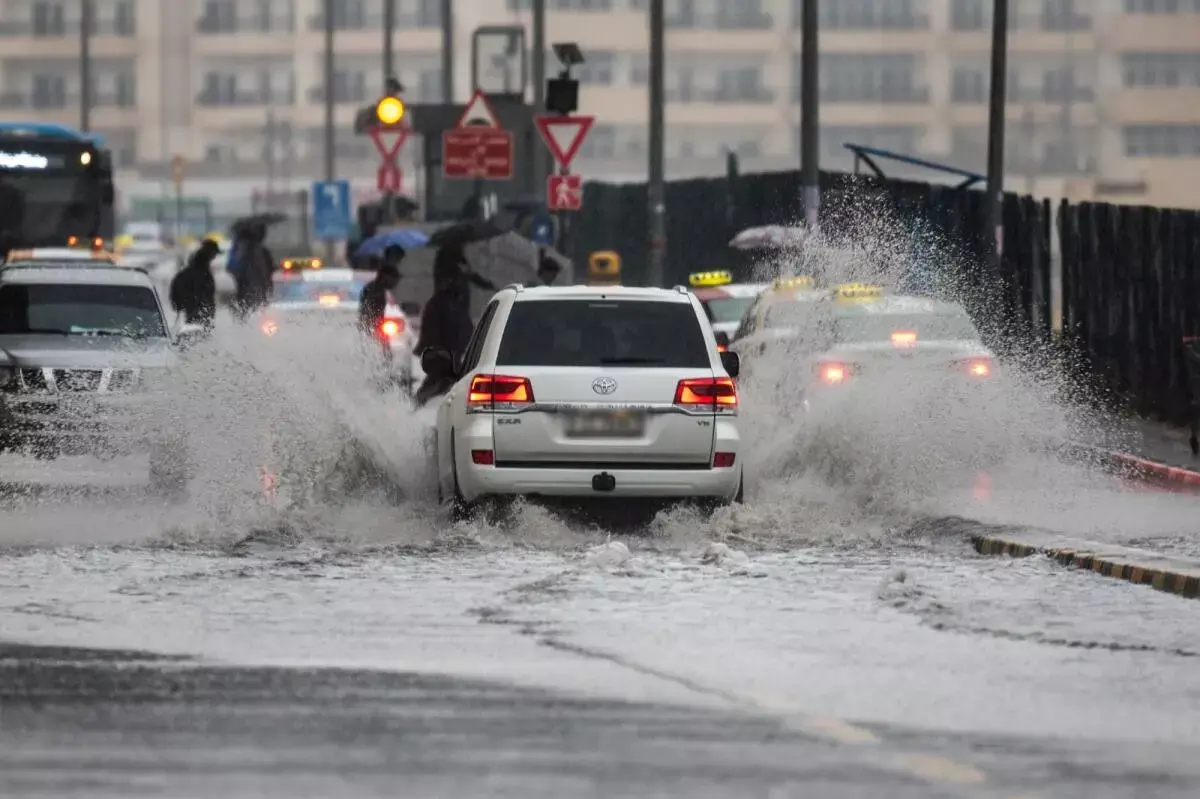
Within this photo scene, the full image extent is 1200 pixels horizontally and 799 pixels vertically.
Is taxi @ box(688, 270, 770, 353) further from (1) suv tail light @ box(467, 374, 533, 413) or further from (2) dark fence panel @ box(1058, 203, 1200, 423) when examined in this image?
(1) suv tail light @ box(467, 374, 533, 413)

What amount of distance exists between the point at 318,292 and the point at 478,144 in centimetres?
368

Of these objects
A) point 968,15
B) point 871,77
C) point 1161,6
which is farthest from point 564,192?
point 871,77

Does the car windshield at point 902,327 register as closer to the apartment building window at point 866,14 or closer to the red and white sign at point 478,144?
the red and white sign at point 478,144

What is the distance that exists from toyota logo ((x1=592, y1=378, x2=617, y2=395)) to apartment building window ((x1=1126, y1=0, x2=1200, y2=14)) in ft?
277

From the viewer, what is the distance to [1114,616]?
1216cm

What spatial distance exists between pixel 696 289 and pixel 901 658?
21701 mm

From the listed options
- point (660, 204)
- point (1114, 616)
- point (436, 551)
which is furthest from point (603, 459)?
point (660, 204)

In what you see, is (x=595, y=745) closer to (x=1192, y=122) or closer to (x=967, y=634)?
(x=967, y=634)

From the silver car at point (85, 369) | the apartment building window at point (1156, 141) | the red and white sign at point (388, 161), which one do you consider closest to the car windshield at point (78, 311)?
the silver car at point (85, 369)

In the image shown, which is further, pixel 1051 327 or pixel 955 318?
pixel 1051 327

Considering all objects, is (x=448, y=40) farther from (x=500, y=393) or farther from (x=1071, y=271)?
(x=500, y=393)

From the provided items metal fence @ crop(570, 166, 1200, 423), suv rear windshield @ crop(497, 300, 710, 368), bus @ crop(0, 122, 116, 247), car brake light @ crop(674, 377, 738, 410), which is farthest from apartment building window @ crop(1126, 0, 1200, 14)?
car brake light @ crop(674, 377, 738, 410)

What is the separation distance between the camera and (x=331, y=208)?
62750 millimetres

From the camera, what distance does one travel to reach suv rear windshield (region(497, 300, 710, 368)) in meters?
15.9
